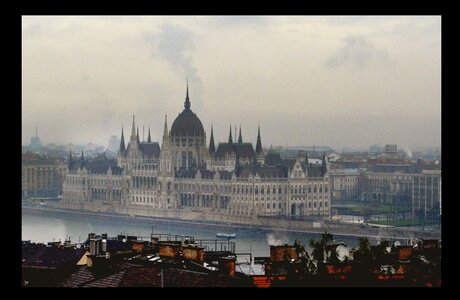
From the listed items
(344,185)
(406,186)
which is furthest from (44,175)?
(406,186)

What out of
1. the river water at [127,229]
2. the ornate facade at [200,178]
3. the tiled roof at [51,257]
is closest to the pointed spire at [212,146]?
the ornate facade at [200,178]

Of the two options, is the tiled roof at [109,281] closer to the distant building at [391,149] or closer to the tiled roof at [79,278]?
the tiled roof at [79,278]

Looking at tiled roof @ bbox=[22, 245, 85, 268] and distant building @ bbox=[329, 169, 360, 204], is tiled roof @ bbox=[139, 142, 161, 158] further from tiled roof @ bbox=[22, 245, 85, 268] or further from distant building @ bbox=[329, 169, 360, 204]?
tiled roof @ bbox=[22, 245, 85, 268]

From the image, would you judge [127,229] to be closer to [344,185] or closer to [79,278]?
[344,185]

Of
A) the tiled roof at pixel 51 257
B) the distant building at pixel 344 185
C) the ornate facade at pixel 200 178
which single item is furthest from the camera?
the distant building at pixel 344 185
